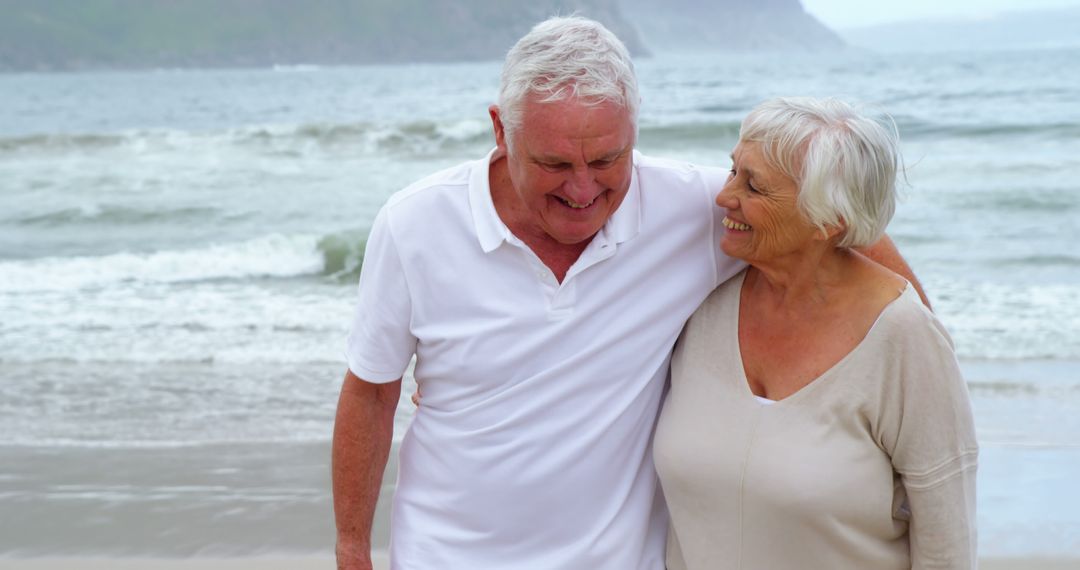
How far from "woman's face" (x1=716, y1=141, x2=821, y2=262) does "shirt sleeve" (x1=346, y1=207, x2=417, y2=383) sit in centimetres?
66

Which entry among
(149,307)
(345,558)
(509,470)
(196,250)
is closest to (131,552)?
(345,558)

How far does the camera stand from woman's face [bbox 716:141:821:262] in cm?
Result: 230

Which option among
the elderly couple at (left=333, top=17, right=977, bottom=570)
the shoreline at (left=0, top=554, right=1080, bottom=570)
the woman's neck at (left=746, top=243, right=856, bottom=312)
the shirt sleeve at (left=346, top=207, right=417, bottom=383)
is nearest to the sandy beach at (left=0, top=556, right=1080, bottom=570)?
the shoreline at (left=0, top=554, right=1080, bottom=570)

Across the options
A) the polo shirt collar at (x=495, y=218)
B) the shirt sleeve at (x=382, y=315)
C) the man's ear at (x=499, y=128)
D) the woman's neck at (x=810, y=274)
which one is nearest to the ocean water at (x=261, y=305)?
the woman's neck at (x=810, y=274)

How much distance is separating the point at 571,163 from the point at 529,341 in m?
0.37

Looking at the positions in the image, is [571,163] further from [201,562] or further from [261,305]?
[261,305]

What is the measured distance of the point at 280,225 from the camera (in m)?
14.7

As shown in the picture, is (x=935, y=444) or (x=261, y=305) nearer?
(x=935, y=444)

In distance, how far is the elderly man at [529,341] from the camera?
2.34m

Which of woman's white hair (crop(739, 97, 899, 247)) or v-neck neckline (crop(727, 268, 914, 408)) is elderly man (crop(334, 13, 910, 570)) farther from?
woman's white hair (crop(739, 97, 899, 247))

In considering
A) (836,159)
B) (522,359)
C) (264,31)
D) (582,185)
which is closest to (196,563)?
(522,359)

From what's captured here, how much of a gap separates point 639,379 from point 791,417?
1.01 feet

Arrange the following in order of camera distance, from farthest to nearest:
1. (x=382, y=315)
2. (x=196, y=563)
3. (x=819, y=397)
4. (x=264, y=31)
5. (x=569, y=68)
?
1. (x=264, y=31)
2. (x=196, y=563)
3. (x=382, y=315)
4. (x=819, y=397)
5. (x=569, y=68)

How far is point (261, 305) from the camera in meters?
9.80
